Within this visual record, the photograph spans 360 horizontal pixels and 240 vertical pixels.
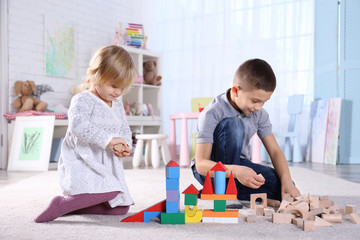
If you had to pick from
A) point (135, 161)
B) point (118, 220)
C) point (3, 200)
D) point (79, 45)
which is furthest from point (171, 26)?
point (118, 220)

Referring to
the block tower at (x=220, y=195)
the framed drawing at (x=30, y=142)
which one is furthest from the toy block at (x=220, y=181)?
the framed drawing at (x=30, y=142)

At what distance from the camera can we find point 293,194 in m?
1.51

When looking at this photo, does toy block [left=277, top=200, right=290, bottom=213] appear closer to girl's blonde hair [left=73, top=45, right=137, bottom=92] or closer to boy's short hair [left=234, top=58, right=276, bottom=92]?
boy's short hair [left=234, top=58, right=276, bottom=92]

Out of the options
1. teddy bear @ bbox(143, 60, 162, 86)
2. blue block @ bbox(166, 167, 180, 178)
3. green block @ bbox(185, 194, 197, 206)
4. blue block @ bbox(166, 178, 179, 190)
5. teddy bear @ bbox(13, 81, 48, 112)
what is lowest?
green block @ bbox(185, 194, 197, 206)

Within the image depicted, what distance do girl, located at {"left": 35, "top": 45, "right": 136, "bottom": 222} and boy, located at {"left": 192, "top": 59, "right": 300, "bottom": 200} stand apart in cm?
31

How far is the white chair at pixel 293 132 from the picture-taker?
4.06 meters

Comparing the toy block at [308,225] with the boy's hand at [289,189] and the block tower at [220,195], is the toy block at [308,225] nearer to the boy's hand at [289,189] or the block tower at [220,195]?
the block tower at [220,195]

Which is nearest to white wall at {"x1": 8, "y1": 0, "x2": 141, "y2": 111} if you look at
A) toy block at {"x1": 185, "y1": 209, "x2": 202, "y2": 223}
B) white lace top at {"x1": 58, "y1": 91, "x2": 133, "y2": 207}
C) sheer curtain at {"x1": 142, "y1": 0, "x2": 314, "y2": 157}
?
sheer curtain at {"x1": 142, "y1": 0, "x2": 314, "y2": 157}

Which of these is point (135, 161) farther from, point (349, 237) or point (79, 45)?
point (349, 237)

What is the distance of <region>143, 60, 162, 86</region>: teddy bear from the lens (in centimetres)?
448

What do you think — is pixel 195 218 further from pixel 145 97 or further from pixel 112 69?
pixel 145 97

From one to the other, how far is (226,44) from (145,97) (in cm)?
111

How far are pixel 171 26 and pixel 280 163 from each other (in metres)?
3.57

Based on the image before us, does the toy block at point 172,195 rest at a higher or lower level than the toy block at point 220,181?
lower
